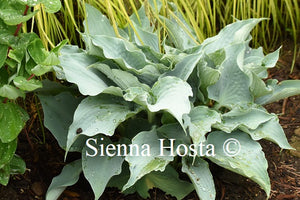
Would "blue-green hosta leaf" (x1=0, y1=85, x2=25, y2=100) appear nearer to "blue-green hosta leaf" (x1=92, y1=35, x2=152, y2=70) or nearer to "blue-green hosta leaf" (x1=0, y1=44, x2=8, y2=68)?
"blue-green hosta leaf" (x1=0, y1=44, x2=8, y2=68)

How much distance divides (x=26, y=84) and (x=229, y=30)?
814 mm

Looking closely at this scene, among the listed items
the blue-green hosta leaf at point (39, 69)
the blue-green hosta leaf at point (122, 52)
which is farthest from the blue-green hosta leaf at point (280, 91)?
the blue-green hosta leaf at point (39, 69)

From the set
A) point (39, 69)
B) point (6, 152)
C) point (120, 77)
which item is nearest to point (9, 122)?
point (6, 152)

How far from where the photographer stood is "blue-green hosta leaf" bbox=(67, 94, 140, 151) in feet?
4.72

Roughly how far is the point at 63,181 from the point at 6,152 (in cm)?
24

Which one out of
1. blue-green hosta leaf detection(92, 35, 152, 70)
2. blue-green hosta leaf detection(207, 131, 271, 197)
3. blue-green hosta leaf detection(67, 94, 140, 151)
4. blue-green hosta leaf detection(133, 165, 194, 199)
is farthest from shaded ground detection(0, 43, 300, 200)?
blue-green hosta leaf detection(92, 35, 152, 70)

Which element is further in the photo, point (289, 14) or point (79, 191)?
point (289, 14)

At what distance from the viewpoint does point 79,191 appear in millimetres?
1762

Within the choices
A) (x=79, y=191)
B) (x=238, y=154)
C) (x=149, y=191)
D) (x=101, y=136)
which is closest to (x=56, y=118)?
(x=101, y=136)

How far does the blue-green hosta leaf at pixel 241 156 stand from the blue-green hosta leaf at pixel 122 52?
346 mm

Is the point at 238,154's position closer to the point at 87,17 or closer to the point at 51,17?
the point at 87,17

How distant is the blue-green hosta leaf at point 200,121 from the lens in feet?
4.70

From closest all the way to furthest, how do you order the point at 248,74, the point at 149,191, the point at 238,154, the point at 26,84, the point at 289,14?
1. the point at 26,84
2. the point at 238,154
3. the point at 248,74
4. the point at 149,191
5. the point at 289,14

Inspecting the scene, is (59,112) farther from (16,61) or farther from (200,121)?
(200,121)
